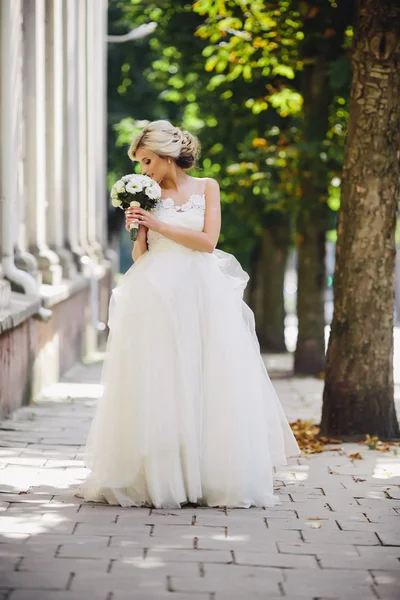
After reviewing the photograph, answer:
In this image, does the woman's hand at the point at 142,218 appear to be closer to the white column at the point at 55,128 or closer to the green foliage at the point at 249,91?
the green foliage at the point at 249,91

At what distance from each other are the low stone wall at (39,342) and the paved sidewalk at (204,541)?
182 centimetres

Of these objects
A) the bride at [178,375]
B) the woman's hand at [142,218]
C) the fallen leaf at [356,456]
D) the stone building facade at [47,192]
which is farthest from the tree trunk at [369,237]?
the woman's hand at [142,218]

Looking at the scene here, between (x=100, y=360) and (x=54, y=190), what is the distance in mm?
3323

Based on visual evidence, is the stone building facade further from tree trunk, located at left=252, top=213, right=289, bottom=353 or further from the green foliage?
tree trunk, located at left=252, top=213, right=289, bottom=353

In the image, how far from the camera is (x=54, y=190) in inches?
605

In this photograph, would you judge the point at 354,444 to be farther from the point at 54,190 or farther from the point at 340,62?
the point at 54,190

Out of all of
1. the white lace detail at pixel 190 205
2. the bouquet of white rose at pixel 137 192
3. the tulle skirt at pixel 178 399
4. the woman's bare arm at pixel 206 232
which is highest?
the bouquet of white rose at pixel 137 192

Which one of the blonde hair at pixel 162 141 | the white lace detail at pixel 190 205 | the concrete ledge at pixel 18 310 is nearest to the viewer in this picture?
the blonde hair at pixel 162 141

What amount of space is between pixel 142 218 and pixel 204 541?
1.87 m

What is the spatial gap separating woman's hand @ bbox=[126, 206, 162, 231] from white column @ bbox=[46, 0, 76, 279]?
8816mm

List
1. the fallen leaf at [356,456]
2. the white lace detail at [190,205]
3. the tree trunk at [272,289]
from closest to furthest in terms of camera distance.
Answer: the white lace detail at [190,205] → the fallen leaf at [356,456] → the tree trunk at [272,289]

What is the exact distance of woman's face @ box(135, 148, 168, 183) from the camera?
6.57 meters

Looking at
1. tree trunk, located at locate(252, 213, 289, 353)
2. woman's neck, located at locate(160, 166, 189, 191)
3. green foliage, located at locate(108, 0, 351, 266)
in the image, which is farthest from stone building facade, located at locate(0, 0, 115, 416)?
tree trunk, located at locate(252, 213, 289, 353)

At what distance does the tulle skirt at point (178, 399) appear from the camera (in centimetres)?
628
